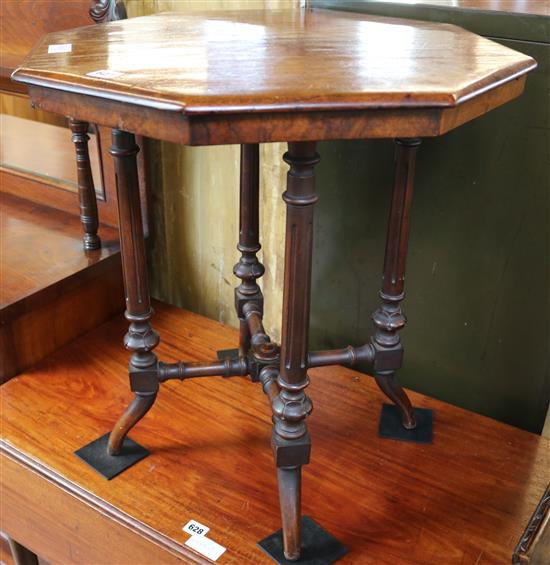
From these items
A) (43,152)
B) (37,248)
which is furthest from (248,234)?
(43,152)

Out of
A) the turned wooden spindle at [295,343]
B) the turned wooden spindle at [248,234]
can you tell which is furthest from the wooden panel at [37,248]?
the turned wooden spindle at [295,343]

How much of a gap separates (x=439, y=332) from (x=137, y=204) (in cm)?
63

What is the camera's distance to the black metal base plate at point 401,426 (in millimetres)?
1255

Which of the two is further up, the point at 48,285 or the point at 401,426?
the point at 48,285

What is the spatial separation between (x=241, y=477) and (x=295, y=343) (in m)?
0.35

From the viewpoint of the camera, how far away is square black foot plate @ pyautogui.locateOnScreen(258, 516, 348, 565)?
1008mm

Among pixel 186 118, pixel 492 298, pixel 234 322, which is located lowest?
pixel 234 322

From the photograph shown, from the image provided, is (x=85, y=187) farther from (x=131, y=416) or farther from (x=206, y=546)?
(x=206, y=546)

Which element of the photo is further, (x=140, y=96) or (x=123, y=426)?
(x=123, y=426)

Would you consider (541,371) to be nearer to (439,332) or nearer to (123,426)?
(439,332)

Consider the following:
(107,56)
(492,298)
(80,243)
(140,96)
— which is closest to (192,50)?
(107,56)

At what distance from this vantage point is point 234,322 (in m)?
1.65

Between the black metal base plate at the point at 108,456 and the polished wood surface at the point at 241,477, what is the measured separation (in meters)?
0.02

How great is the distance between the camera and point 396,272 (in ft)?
3.67
